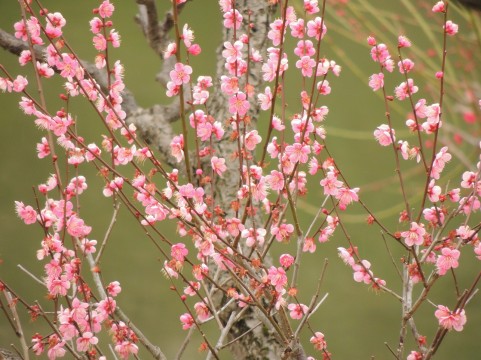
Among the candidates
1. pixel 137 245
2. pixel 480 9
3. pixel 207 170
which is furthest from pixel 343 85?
pixel 480 9

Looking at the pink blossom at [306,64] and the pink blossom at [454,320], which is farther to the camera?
the pink blossom at [306,64]

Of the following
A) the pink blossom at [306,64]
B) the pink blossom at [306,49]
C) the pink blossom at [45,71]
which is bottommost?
the pink blossom at [306,64]

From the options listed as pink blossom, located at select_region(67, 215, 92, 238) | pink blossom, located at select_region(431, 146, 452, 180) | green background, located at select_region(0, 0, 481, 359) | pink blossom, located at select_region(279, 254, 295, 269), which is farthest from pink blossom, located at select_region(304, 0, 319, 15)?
green background, located at select_region(0, 0, 481, 359)

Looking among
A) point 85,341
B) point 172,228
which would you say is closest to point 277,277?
point 85,341

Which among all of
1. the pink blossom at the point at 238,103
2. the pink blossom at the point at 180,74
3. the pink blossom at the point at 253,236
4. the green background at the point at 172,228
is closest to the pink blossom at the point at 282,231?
the pink blossom at the point at 253,236

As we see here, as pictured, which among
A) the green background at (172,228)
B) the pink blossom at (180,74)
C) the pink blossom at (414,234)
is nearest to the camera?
the pink blossom at (180,74)

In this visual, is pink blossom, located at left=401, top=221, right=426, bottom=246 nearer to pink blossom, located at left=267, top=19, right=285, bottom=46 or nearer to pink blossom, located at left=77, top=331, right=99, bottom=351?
pink blossom, located at left=267, top=19, right=285, bottom=46

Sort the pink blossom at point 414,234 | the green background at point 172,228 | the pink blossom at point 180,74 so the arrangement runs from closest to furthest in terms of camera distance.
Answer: the pink blossom at point 180,74 < the pink blossom at point 414,234 < the green background at point 172,228

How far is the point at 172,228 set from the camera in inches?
128

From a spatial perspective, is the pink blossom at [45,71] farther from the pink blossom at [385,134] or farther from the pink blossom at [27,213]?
the pink blossom at [385,134]

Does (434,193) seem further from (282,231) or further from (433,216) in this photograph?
(282,231)

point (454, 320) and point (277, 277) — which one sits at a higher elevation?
point (277, 277)

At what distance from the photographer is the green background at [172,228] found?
3072 mm

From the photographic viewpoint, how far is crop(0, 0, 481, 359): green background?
10.1 feet
